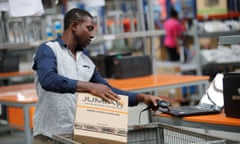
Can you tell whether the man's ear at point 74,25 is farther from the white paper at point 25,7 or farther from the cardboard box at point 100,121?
the white paper at point 25,7

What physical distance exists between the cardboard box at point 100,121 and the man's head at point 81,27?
763 millimetres

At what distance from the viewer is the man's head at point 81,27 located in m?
3.26

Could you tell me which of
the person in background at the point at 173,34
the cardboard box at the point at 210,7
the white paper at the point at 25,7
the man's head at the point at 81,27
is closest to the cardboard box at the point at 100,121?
the man's head at the point at 81,27

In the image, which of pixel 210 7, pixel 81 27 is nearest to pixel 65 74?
pixel 81 27

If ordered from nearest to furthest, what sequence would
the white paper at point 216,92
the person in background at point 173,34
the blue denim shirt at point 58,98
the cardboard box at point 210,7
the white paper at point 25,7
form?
the blue denim shirt at point 58,98 → the white paper at point 216,92 → the white paper at point 25,7 → the cardboard box at point 210,7 → the person in background at point 173,34

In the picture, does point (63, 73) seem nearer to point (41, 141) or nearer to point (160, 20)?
point (41, 141)

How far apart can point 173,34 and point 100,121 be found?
952cm

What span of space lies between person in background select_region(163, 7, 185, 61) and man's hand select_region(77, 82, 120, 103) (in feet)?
29.7

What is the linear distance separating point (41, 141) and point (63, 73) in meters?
0.47

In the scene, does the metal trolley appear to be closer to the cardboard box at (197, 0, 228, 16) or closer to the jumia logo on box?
the jumia logo on box

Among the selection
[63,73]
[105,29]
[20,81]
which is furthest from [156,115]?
[20,81]

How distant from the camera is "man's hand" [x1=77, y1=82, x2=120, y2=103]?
2512 mm

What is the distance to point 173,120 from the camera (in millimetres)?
3682

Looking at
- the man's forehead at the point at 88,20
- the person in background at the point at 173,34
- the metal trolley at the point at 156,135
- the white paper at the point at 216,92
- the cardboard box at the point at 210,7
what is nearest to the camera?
the metal trolley at the point at 156,135
